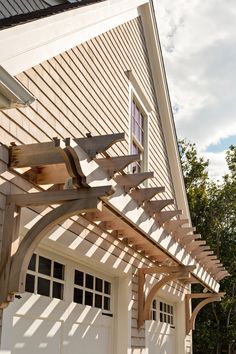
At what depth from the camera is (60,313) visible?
449cm

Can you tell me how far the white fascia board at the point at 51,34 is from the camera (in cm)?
347

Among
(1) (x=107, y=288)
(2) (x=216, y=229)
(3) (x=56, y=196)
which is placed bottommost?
(1) (x=107, y=288)

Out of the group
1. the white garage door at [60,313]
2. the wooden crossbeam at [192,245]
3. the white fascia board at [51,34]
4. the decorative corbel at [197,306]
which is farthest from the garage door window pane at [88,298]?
the decorative corbel at [197,306]

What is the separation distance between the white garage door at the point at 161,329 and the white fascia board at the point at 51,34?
13.5 ft

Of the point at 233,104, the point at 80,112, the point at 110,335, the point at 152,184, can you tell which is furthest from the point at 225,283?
the point at 80,112

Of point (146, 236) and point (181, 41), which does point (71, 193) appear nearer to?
point (146, 236)

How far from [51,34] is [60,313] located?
96.7 inches

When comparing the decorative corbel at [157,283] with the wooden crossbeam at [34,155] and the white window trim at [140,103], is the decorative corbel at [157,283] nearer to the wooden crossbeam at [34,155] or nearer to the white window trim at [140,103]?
the white window trim at [140,103]

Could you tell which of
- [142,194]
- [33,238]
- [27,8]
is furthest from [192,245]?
[33,238]

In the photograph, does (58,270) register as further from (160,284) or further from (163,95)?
(163,95)

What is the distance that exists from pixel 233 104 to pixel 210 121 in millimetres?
5126

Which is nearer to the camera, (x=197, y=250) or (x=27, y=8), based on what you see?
(x=27, y=8)

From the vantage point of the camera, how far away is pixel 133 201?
434cm

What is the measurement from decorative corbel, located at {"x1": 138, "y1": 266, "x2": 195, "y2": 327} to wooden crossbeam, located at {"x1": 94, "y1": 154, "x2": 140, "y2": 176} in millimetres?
2975
